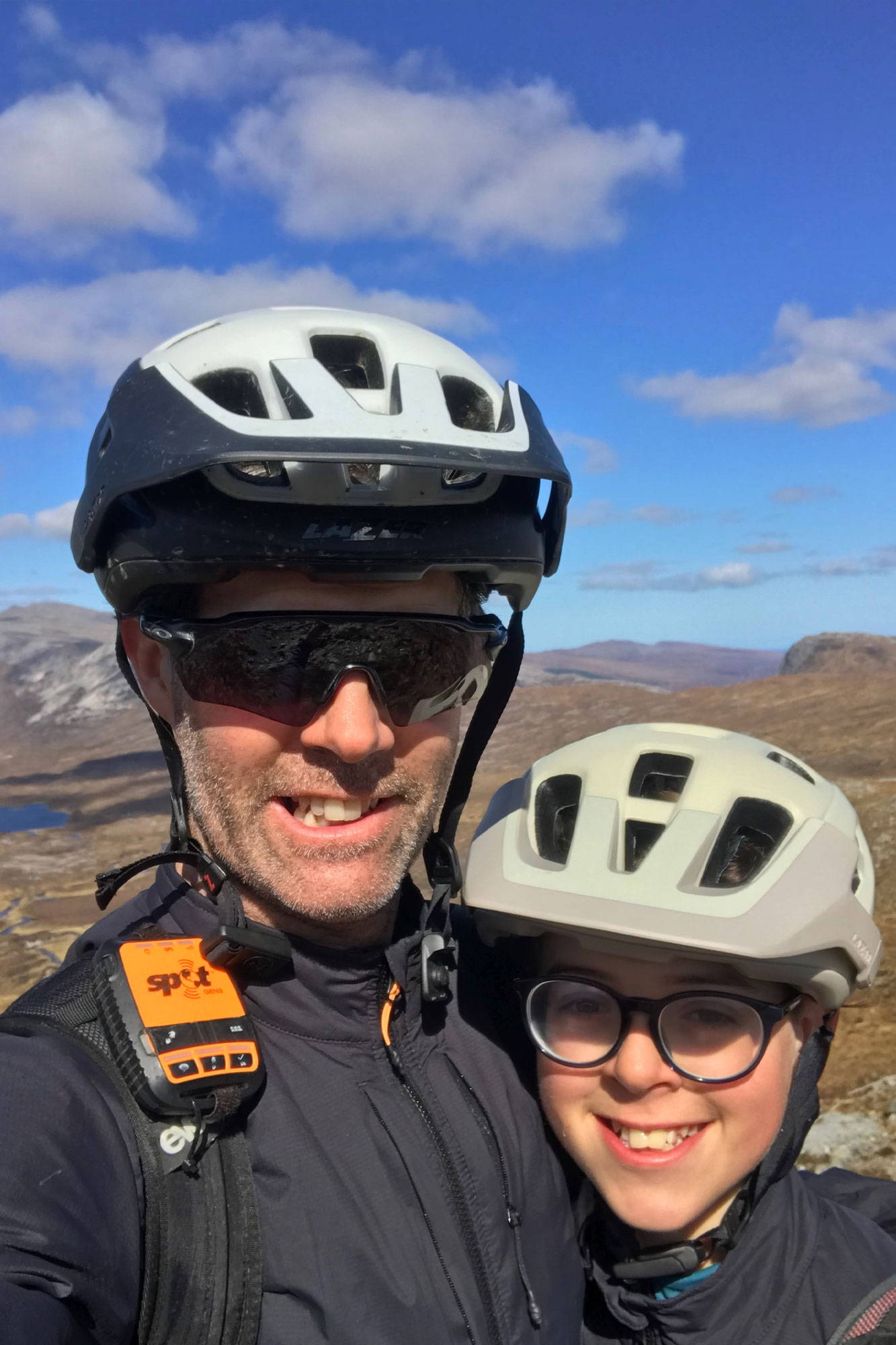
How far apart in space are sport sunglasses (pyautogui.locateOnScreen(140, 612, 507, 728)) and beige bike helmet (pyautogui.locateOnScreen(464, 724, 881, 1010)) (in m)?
0.58

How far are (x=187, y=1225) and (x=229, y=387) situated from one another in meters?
2.05

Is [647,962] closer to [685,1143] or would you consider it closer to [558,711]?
[685,1143]

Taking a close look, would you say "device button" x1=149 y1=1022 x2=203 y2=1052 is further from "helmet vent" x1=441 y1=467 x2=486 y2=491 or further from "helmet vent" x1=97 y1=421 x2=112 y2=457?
"helmet vent" x1=97 y1=421 x2=112 y2=457

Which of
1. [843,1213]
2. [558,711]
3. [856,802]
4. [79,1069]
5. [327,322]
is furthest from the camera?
[558,711]

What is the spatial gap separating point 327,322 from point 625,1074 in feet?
7.36

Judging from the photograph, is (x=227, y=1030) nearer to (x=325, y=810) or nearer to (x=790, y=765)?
(x=325, y=810)

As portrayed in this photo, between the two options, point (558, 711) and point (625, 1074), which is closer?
point (625, 1074)

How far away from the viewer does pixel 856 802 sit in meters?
14.2

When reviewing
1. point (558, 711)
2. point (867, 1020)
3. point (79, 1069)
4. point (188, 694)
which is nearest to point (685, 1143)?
point (79, 1069)

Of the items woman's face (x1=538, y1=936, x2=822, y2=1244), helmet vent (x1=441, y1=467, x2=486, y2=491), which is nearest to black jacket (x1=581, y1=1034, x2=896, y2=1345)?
woman's face (x1=538, y1=936, x2=822, y2=1244)

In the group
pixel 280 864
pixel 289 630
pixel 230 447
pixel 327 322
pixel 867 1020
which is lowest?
pixel 867 1020

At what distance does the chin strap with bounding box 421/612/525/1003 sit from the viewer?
8.51ft

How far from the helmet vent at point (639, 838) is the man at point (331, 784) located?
556 millimetres

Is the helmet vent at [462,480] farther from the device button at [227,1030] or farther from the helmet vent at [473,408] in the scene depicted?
the device button at [227,1030]
